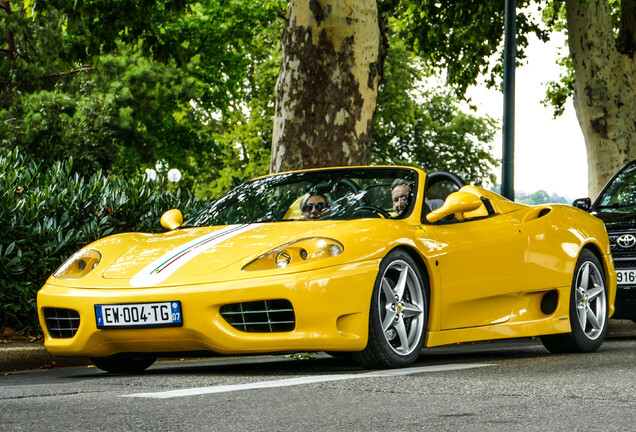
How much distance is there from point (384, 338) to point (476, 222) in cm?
139

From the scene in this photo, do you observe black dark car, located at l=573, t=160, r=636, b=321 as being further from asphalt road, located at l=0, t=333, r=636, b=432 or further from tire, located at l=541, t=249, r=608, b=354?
asphalt road, located at l=0, t=333, r=636, b=432

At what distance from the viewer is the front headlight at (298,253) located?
19.9ft

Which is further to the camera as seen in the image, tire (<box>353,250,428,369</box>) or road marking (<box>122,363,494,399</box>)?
tire (<box>353,250,428,369</box>)

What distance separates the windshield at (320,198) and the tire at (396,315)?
0.54m

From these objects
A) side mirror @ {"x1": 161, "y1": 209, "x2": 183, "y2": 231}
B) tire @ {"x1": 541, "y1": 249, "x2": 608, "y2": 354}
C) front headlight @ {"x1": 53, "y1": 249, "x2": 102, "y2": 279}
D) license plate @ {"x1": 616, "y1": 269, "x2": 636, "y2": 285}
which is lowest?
license plate @ {"x1": 616, "y1": 269, "x2": 636, "y2": 285}

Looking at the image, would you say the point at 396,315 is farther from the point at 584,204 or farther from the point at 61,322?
the point at 584,204

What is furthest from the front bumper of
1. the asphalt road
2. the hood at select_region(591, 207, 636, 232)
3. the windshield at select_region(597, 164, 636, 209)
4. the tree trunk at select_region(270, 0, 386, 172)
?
the windshield at select_region(597, 164, 636, 209)

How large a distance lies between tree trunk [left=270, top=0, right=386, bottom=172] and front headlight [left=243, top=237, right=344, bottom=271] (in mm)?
4997

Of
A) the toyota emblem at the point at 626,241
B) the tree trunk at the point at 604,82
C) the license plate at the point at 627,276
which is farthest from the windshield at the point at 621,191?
the tree trunk at the point at 604,82

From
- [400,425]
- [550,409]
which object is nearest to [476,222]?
[550,409]

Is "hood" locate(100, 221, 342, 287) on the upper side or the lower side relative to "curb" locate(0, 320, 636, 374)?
upper

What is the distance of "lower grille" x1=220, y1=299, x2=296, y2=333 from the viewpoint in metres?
6.03

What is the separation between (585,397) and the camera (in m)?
4.99

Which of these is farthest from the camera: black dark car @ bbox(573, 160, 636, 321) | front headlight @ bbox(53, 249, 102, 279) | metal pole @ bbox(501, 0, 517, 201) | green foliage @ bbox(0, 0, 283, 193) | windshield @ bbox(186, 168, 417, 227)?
green foliage @ bbox(0, 0, 283, 193)
